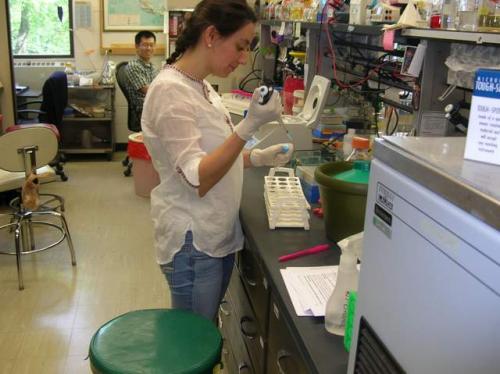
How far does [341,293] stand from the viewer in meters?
1.09

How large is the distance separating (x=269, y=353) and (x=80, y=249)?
2358 millimetres

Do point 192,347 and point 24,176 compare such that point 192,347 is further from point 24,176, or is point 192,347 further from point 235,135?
point 24,176

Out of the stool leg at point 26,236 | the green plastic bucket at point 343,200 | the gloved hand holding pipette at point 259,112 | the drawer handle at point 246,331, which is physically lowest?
the stool leg at point 26,236

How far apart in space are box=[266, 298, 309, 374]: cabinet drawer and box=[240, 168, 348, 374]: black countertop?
0.05m

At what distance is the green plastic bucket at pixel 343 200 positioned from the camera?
1.43 m

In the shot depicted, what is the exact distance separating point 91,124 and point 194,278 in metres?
4.55

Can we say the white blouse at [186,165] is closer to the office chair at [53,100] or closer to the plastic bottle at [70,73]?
the office chair at [53,100]

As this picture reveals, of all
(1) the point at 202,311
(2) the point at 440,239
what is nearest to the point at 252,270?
(1) the point at 202,311

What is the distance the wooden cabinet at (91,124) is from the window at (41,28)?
54 centimetres

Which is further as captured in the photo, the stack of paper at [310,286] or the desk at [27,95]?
the desk at [27,95]

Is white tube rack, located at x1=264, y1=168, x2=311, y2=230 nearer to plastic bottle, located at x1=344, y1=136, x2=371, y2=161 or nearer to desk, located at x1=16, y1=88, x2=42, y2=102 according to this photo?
plastic bottle, located at x1=344, y1=136, x2=371, y2=161

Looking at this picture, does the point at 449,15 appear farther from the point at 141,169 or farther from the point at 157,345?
the point at 141,169

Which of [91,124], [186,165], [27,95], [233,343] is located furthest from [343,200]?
[91,124]

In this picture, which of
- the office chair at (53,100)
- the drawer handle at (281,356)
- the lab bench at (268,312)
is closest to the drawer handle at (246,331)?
the lab bench at (268,312)
